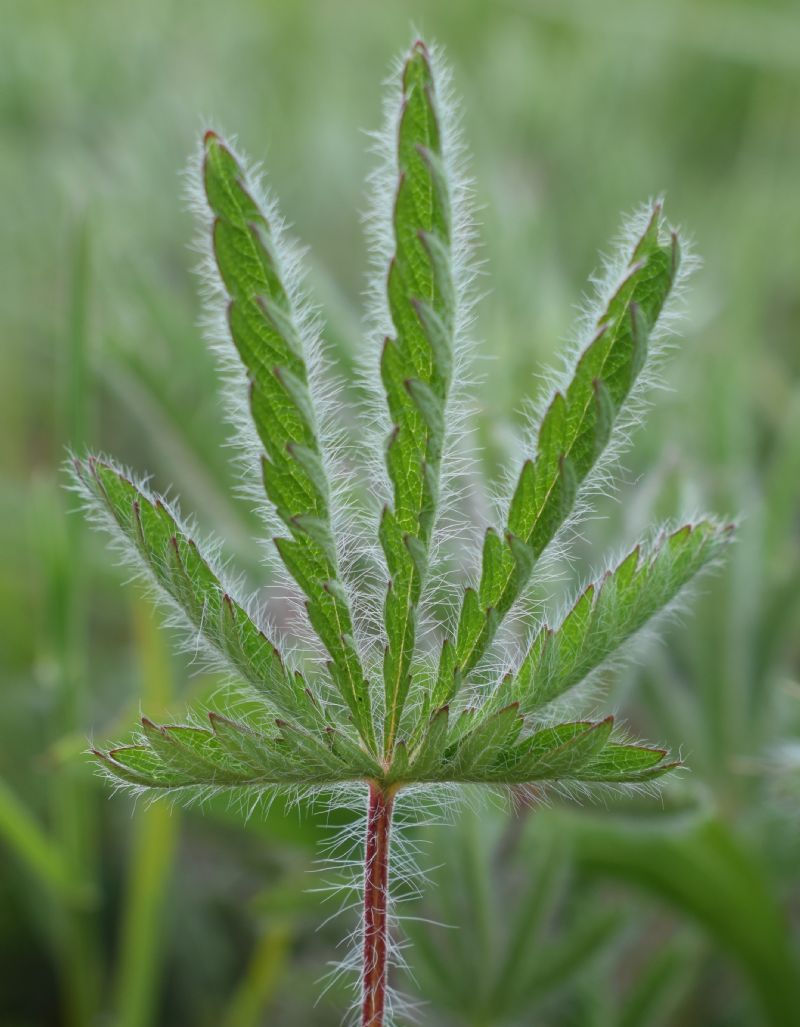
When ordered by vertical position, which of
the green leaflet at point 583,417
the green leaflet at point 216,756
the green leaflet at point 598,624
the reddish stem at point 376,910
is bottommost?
the reddish stem at point 376,910

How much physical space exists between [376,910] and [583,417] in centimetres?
25

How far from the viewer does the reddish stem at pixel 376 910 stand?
52 centimetres

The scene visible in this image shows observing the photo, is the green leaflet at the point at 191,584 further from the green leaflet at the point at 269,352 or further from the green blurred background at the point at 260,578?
the green blurred background at the point at 260,578

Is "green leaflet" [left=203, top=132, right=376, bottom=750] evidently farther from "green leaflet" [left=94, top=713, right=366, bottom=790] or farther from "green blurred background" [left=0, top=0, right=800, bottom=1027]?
"green blurred background" [left=0, top=0, right=800, bottom=1027]

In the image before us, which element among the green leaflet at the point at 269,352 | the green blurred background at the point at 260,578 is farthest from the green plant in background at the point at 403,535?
the green blurred background at the point at 260,578

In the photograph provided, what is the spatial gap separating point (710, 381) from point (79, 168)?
1.10m

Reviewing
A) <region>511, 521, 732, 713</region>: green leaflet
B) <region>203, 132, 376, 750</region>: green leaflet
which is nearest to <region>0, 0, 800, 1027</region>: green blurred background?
<region>511, 521, 732, 713</region>: green leaflet

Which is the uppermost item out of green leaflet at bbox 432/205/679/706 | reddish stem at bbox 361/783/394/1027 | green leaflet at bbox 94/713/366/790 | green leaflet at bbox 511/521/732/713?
green leaflet at bbox 432/205/679/706

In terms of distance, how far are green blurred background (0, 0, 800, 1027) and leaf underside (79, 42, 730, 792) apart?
0.17 m

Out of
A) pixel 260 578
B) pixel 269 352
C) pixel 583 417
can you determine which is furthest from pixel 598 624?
pixel 260 578

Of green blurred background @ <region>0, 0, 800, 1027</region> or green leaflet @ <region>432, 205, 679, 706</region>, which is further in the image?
green blurred background @ <region>0, 0, 800, 1027</region>

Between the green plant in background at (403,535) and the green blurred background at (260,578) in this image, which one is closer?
the green plant in background at (403,535)

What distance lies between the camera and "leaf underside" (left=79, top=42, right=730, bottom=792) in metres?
0.51

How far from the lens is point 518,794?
0.61 metres
